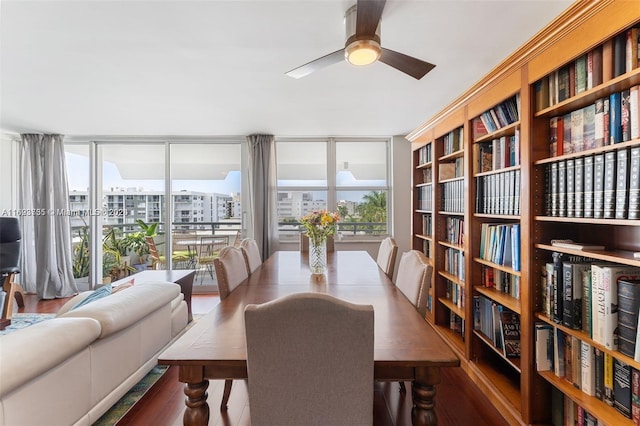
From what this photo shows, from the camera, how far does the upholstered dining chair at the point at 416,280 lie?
1.71 m

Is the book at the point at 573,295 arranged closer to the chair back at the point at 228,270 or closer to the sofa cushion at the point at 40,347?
the chair back at the point at 228,270

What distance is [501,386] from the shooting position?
80.3 inches

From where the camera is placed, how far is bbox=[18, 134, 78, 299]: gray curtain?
4414mm

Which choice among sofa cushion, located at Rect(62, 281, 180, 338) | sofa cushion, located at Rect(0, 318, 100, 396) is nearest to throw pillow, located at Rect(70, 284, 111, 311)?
sofa cushion, located at Rect(62, 281, 180, 338)

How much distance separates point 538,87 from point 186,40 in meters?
2.17

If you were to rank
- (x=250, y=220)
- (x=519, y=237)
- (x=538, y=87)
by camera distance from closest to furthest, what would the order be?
(x=538, y=87) < (x=519, y=237) < (x=250, y=220)

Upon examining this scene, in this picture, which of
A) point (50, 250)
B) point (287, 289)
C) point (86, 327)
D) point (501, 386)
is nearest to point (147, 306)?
point (86, 327)

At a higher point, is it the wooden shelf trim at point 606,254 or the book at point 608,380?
the wooden shelf trim at point 606,254

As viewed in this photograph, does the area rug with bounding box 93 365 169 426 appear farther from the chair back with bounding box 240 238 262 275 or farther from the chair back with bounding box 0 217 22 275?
the chair back with bounding box 0 217 22 275

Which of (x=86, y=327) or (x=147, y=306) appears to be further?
(x=147, y=306)

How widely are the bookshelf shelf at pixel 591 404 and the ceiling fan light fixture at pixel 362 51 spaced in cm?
195

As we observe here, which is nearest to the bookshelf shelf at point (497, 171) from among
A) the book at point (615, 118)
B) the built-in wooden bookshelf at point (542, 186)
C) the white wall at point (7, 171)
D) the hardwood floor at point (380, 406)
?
the built-in wooden bookshelf at point (542, 186)

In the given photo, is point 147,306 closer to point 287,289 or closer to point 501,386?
point 287,289

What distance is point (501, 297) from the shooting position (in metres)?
2.08
